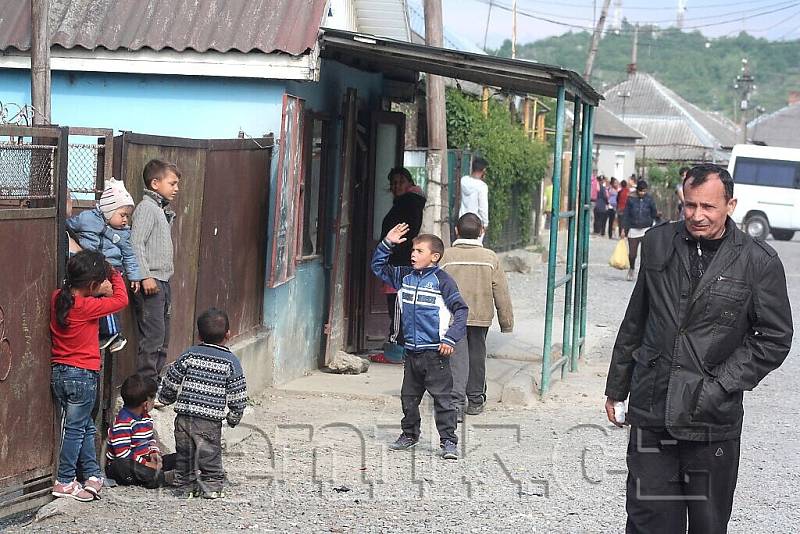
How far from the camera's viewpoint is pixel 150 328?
24.8 feet

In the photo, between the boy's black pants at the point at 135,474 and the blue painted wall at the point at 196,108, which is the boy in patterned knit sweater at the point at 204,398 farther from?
the blue painted wall at the point at 196,108

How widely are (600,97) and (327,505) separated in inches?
258

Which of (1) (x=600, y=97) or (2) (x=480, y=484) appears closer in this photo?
(2) (x=480, y=484)

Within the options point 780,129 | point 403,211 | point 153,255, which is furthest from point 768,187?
point 780,129

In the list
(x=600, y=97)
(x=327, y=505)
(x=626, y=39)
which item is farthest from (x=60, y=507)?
(x=626, y=39)

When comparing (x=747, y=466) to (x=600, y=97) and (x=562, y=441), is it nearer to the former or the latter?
(x=562, y=441)

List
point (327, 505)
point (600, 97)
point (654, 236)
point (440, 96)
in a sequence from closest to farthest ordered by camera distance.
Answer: point (654, 236), point (327, 505), point (600, 97), point (440, 96)

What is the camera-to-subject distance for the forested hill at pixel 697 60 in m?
146

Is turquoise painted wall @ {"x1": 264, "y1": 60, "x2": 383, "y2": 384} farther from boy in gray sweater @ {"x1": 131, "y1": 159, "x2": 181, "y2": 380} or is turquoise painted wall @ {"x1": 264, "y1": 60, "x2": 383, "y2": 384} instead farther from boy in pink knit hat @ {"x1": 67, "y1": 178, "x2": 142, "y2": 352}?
boy in pink knit hat @ {"x1": 67, "y1": 178, "x2": 142, "y2": 352}

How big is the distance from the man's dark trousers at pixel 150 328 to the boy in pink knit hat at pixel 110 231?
0.27 meters

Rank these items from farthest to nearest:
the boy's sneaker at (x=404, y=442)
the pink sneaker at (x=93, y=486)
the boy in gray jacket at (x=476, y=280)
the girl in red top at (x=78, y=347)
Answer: the boy in gray jacket at (x=476, y=280), the boy's sneaker at (x=404, y=442), the pink sneaker at (x=93, y=486), the girl in red top at (x=78, y=347)

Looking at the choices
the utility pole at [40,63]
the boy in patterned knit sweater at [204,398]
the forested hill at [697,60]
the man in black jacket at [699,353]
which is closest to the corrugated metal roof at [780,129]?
the forested hill at [697,60]

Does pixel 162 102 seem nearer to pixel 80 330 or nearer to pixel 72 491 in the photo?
pixel 80 330

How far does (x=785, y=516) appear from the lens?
695cm
